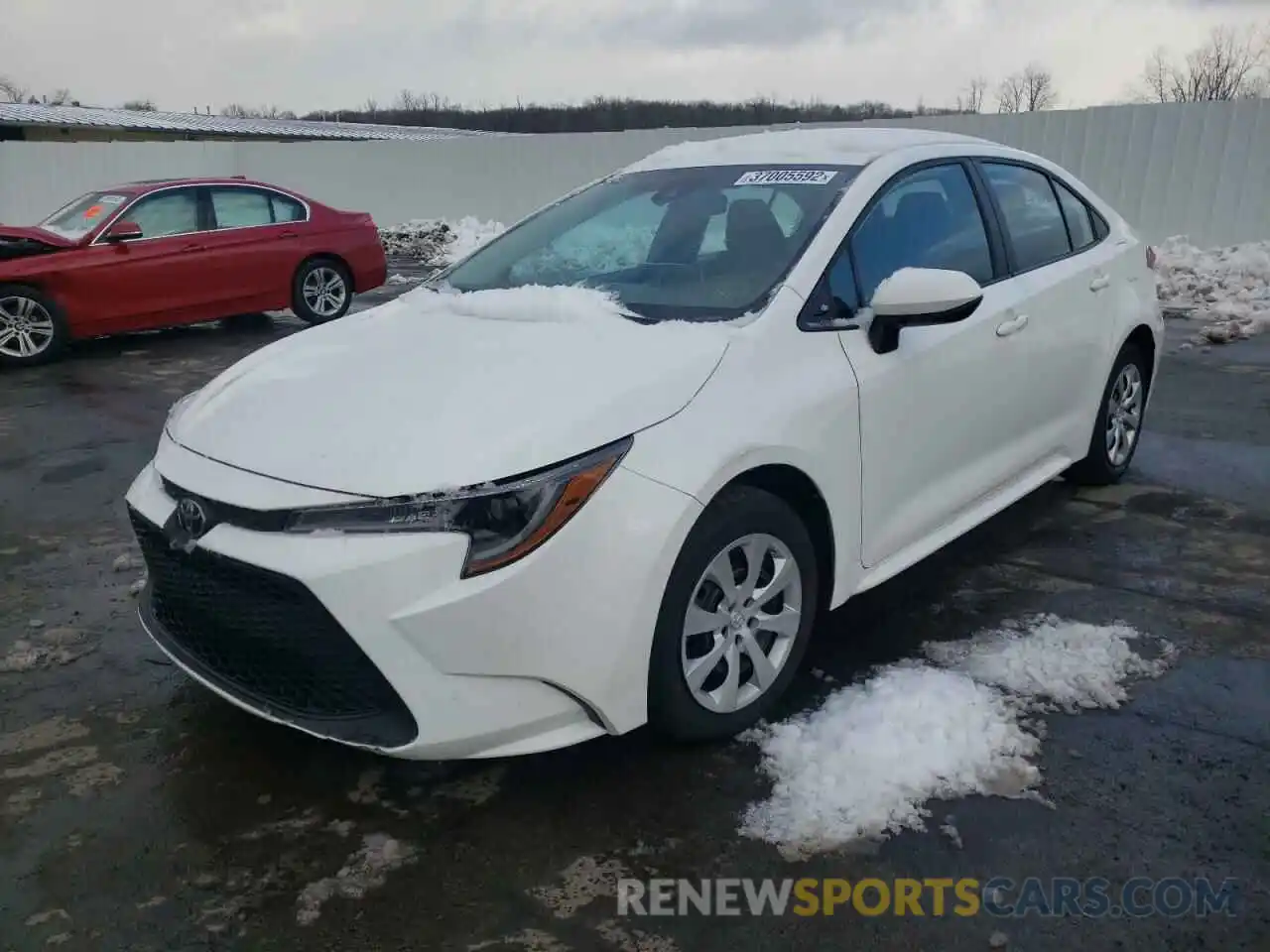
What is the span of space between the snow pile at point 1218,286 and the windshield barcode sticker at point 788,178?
6804 millimetres

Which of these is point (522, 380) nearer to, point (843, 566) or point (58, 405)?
point (843, 566)

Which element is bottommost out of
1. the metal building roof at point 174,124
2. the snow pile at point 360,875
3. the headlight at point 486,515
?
the snow pile at point 360,875

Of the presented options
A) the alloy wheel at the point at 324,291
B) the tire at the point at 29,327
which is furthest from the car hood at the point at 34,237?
the alloy wheel at the point at 324,291

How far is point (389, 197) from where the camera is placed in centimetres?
2170

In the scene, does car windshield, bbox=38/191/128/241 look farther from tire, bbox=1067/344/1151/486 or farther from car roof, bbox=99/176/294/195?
tire, bbox=1067/344/1151/486

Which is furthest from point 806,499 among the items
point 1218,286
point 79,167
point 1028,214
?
point 79,167

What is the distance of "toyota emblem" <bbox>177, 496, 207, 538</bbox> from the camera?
8.32 feet

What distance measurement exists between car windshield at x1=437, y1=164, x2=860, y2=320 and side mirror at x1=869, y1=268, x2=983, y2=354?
311 millimetres

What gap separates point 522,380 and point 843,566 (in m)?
1.16

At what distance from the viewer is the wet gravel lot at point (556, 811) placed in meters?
2.24

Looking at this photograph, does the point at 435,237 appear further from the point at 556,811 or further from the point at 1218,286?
the point at 556,811

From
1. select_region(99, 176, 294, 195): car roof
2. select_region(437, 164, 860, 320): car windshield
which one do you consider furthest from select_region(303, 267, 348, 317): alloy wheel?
select_region(437, 164, 860, 320): car windshield

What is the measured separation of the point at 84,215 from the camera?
30.7 feet

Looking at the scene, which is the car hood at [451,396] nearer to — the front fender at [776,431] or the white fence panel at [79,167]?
the front fender at [776,431]
